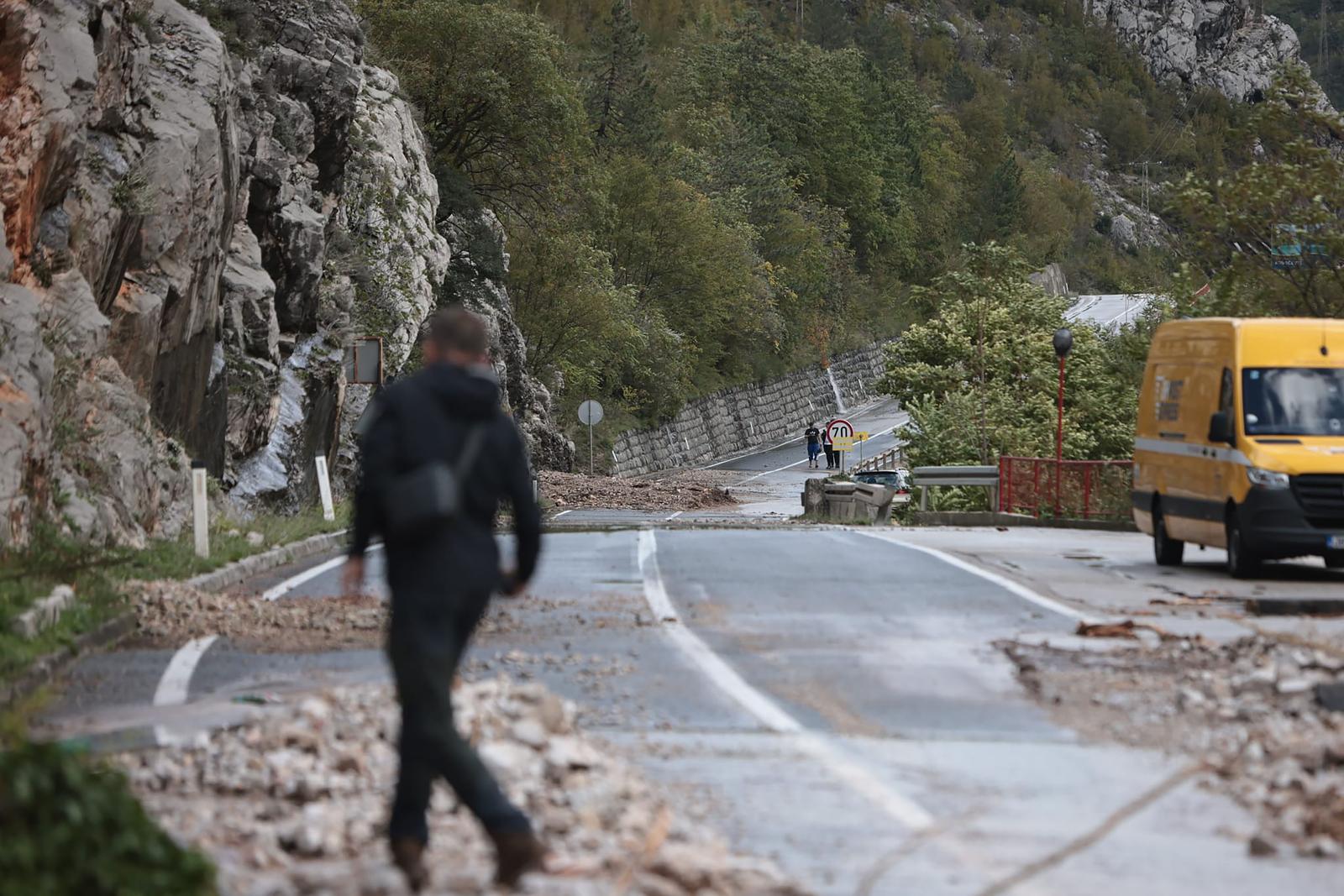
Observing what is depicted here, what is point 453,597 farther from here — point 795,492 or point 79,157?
point 795,492

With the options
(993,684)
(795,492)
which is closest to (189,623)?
(993,684)

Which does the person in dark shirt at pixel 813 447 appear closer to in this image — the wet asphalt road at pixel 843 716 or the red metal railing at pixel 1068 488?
the red metal railing at pixel 1068 488

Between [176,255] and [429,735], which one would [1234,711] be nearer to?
[429,735]

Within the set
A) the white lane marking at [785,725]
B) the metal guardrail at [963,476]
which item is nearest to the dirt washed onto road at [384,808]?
the white lane marking at [785,725]

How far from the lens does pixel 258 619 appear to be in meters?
14.6

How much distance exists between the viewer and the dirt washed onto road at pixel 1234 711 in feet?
24.5

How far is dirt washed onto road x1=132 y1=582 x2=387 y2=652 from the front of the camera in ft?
43.3

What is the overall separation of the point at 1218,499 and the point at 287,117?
75.1 feet

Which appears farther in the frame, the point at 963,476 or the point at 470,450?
the point at 963,476

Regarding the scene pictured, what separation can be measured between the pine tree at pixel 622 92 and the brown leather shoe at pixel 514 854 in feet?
265

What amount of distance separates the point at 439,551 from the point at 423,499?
0.19 m

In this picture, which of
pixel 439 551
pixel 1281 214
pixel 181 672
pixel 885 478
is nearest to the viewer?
pixel 439 551

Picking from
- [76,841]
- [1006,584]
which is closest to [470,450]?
[76,841]

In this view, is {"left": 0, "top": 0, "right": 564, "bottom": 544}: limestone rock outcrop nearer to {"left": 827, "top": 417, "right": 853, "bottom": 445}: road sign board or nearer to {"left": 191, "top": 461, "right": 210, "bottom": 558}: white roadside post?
{"left": 191, "top": 461, "right": 210, "bottom": 558}: white roadside post
